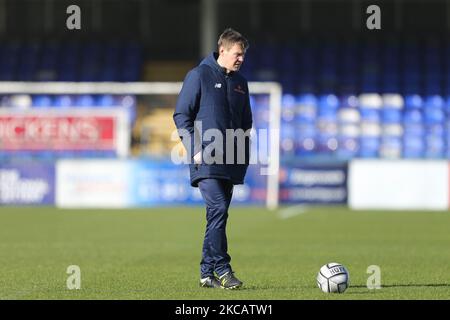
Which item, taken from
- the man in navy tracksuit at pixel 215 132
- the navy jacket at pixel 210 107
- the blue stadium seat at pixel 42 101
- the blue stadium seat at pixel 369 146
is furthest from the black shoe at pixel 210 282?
the blue stadium seat at pixel 369 146

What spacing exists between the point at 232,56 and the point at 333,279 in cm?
223

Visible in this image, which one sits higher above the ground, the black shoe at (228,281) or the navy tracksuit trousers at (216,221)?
the navy tracksuit trousers at (216,221)

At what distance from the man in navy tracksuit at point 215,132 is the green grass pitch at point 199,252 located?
0.43m

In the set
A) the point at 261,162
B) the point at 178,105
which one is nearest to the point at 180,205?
the point at 261,162

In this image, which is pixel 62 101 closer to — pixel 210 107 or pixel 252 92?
pixel 252 92

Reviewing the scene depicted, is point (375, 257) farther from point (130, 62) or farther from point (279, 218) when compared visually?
point (130, 62)

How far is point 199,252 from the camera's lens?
1519cm

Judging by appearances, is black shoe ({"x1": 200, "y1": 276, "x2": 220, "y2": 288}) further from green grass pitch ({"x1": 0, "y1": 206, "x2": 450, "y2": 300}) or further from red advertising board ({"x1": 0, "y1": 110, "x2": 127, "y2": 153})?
red advertising board ({"x1": 0, "y1": 110, "x2": 127, "y2": 153})

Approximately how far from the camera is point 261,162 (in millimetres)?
27328

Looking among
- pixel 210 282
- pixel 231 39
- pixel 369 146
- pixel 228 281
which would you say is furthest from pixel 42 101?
pixel 228 281

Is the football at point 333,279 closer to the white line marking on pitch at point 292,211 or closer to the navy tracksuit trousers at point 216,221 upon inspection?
the navy tracksuit trousers at point 216,221

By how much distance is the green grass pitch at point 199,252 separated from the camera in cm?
1014

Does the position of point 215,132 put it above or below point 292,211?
above
